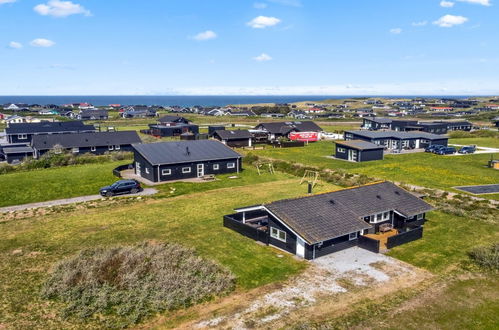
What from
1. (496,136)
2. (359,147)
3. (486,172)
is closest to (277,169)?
(359,147)

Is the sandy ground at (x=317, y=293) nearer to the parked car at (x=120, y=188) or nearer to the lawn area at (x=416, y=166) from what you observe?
the parked car at (x=120, y=188)

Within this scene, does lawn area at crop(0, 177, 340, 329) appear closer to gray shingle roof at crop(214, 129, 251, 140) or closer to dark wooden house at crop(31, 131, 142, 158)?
dark wooden house at crop(31, 131, 142, 158)

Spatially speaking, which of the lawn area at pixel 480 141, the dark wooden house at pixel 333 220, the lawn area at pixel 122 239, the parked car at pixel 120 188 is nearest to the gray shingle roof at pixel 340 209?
the dark wooden house at pixel 333 220

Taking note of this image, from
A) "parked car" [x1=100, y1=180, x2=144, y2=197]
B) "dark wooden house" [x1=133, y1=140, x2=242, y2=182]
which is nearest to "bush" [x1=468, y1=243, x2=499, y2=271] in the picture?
"parked car" [x1=100, y1=180, x2=144, y2=197]

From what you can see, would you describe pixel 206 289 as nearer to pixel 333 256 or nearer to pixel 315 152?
pixel 333 256

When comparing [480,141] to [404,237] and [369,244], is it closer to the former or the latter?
[404,237]

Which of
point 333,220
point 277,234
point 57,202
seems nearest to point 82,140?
point 57,202

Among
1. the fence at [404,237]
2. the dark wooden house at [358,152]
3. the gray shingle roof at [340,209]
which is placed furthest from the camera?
the dark wooden house at [358,152]
